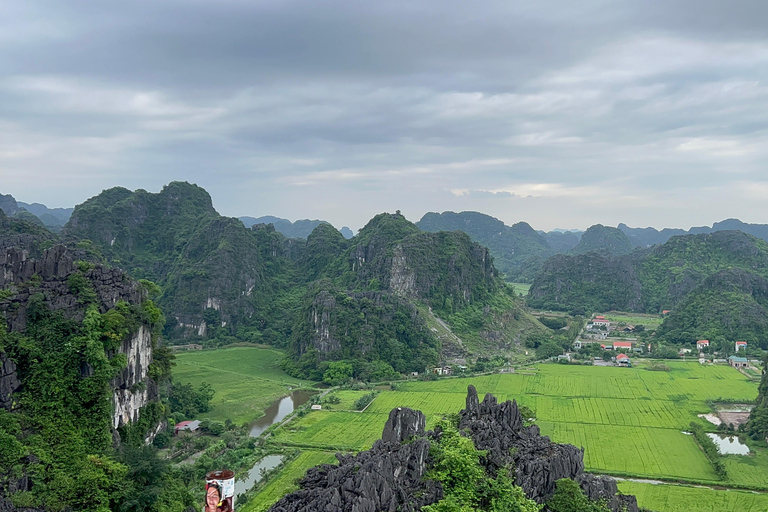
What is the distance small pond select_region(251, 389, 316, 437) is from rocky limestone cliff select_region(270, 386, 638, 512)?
2828 centimetres

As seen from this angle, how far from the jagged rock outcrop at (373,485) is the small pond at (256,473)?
56.2ft

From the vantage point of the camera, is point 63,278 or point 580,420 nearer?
point 63,278

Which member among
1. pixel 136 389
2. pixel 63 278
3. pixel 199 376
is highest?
pixel 63 278

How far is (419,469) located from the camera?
69.5 ft

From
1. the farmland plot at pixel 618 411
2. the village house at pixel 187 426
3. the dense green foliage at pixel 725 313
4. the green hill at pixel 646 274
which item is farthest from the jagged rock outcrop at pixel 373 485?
the green hill at pixel 646 274

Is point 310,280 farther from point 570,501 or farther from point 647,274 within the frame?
point 570,501

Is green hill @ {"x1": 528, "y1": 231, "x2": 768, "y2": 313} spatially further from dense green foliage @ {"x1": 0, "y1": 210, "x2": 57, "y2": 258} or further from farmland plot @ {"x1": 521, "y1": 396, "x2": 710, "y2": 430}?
dense green foliage @ {"x1": 0, "y1": 210, "x2": 57, "y2": 258}

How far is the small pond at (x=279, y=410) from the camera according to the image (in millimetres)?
51625

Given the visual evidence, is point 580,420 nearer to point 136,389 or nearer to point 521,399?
point 521,399

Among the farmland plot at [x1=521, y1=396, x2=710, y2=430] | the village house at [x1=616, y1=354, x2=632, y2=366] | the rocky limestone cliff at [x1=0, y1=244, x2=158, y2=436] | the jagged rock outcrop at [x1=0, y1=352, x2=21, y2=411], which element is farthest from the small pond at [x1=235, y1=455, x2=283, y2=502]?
the village house at [x1=616, y1=354, x2=632, y2=366]

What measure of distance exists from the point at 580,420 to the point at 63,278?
44.5m

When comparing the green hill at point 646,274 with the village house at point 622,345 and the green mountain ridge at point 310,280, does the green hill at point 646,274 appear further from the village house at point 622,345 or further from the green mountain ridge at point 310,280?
the village house at point 622,345

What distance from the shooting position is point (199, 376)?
Result: 6894cm

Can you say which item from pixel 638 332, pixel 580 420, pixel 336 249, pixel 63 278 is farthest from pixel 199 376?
pixel 638 332
